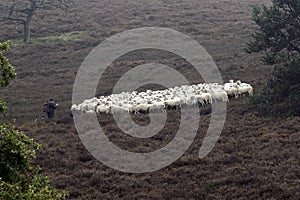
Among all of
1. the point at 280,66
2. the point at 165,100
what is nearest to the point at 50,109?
the point at 165,100

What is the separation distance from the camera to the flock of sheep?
27156 millimetres

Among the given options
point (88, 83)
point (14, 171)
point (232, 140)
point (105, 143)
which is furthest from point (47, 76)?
point (14, 171)

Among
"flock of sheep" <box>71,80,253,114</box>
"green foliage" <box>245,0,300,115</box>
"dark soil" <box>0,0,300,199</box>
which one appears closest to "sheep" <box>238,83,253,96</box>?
"flock of sheep" <box>71,80,253,114</box>

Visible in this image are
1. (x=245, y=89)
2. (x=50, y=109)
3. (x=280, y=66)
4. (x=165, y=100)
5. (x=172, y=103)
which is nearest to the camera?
(x=280, y=66)

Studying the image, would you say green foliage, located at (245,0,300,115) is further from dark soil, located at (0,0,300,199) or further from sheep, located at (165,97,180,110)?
sheep, located at (165,97,180,110)

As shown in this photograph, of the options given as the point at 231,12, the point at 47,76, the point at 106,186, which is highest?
the point at 231,12

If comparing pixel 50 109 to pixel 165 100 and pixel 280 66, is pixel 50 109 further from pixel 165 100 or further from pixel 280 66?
pixel 280 66

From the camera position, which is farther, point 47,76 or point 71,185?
point 47,76

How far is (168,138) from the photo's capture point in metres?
22.7

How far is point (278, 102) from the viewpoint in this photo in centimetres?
2545

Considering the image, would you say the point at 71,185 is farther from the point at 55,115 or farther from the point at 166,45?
the point at 166,45

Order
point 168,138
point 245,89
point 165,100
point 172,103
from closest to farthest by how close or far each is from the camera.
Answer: point 168,138 < point 172,103 < point 165,100 < point 245,89

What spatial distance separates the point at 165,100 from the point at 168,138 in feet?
17.6

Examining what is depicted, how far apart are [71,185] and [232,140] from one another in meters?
7.96
